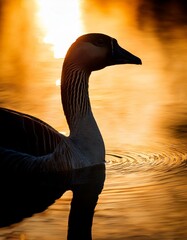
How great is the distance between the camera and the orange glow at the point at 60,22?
2184 cm

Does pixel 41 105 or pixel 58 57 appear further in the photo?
pixel 58 57

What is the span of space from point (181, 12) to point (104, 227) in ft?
47.5

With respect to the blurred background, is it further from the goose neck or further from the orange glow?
the goose neck

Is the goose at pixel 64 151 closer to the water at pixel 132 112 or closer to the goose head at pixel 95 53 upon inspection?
the goose head at pixel 95 53

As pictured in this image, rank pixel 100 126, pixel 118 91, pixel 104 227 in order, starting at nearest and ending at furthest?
pixel 104 227
pixel 100 126
pixel 118 91

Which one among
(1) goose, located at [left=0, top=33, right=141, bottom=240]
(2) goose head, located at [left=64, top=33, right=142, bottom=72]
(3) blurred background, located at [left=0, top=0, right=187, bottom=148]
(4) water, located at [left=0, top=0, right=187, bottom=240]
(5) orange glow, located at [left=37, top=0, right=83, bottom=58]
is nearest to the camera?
(4) water, located at [left=0, top=0, right=187, bottom=240]

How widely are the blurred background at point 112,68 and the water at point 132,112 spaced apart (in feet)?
0.05

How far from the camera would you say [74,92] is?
14.2 meters

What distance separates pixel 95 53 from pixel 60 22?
10.5 metres

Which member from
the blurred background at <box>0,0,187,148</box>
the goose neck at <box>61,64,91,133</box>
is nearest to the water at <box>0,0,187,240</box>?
the blurred background at <box>0,0,187,148</box>

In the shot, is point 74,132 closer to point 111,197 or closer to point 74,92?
point 74,92

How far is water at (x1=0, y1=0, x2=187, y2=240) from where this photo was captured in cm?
1132

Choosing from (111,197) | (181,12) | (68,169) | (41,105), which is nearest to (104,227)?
(111,197)

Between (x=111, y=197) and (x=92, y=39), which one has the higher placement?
(x=92, y=39)
